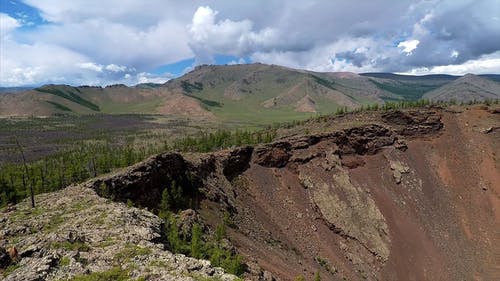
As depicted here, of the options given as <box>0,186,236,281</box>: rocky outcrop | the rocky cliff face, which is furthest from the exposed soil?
<box>0,186,236,281</box>: rocky outcrop

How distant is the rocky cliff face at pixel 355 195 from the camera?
233 ft

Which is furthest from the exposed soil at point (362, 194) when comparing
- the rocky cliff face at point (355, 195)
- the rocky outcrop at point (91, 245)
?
the rocky outcrop at point (91, 245)

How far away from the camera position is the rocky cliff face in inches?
2795

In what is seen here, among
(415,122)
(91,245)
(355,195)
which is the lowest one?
(355,195)

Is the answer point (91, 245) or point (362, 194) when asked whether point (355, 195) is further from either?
point (91, 245)

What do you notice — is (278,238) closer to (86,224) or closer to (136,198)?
(136,198)

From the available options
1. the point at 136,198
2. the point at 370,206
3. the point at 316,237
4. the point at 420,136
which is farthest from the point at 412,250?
the point at 136,198

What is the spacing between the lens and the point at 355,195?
319ft

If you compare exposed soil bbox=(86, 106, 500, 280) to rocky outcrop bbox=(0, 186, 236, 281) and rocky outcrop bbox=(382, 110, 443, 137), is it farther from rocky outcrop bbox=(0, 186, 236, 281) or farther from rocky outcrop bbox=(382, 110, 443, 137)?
rocky outcrop bbox=(0, 186, 236, 281)

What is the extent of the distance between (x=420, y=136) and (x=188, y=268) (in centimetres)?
10493

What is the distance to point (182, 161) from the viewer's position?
80.1m

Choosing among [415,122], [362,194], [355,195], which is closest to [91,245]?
[355,195]

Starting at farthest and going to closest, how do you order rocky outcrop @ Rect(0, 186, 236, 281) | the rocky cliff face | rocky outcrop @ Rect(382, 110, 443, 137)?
rocky outcrop @ Rect(382, 110, 443, 137) → the rocky cliff face → rocky outcrop @ Rect(0, 186, 236, 281)

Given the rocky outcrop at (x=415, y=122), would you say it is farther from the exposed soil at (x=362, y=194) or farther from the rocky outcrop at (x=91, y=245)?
the rocky outcrop at (x=91, y=245)
